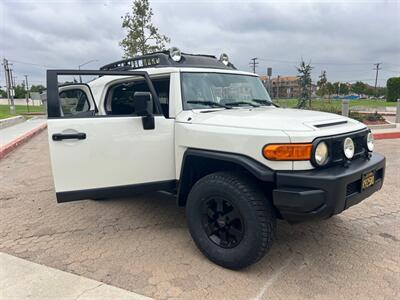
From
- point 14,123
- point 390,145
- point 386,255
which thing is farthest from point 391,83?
point 386,255

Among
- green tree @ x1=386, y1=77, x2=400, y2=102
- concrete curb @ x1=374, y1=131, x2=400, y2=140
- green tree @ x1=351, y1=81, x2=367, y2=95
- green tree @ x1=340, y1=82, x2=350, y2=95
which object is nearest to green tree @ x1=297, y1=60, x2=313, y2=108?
concrete curb @ x1=374, y1=131, x2=400, y2=140

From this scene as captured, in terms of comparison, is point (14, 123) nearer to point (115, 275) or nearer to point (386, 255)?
point (115, 275)

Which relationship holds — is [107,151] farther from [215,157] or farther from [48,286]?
[48,286]

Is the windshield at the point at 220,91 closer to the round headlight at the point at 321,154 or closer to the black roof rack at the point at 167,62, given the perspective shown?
the black roof rack at the point at 167,62

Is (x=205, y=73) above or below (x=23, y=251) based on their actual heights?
above

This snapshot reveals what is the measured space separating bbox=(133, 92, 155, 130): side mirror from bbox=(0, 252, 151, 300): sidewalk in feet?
5.01

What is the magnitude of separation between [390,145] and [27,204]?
31.2 feet

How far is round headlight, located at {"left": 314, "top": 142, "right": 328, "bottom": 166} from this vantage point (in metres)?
2.73

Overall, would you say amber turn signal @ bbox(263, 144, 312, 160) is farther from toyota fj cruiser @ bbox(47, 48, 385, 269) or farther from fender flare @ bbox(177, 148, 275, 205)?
fender flare @ bbox(177, 148, 275, 205)

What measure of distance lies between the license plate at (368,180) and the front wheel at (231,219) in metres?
0.85

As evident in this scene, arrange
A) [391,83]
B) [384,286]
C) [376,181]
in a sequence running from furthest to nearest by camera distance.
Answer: [391,83] → [376,181] → [384,286]

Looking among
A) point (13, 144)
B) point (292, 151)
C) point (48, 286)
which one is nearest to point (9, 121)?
point (13, 144)

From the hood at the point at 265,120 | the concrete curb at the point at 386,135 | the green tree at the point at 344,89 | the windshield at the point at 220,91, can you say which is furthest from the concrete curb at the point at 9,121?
the green tree at the point at 344,89

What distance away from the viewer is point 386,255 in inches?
132
